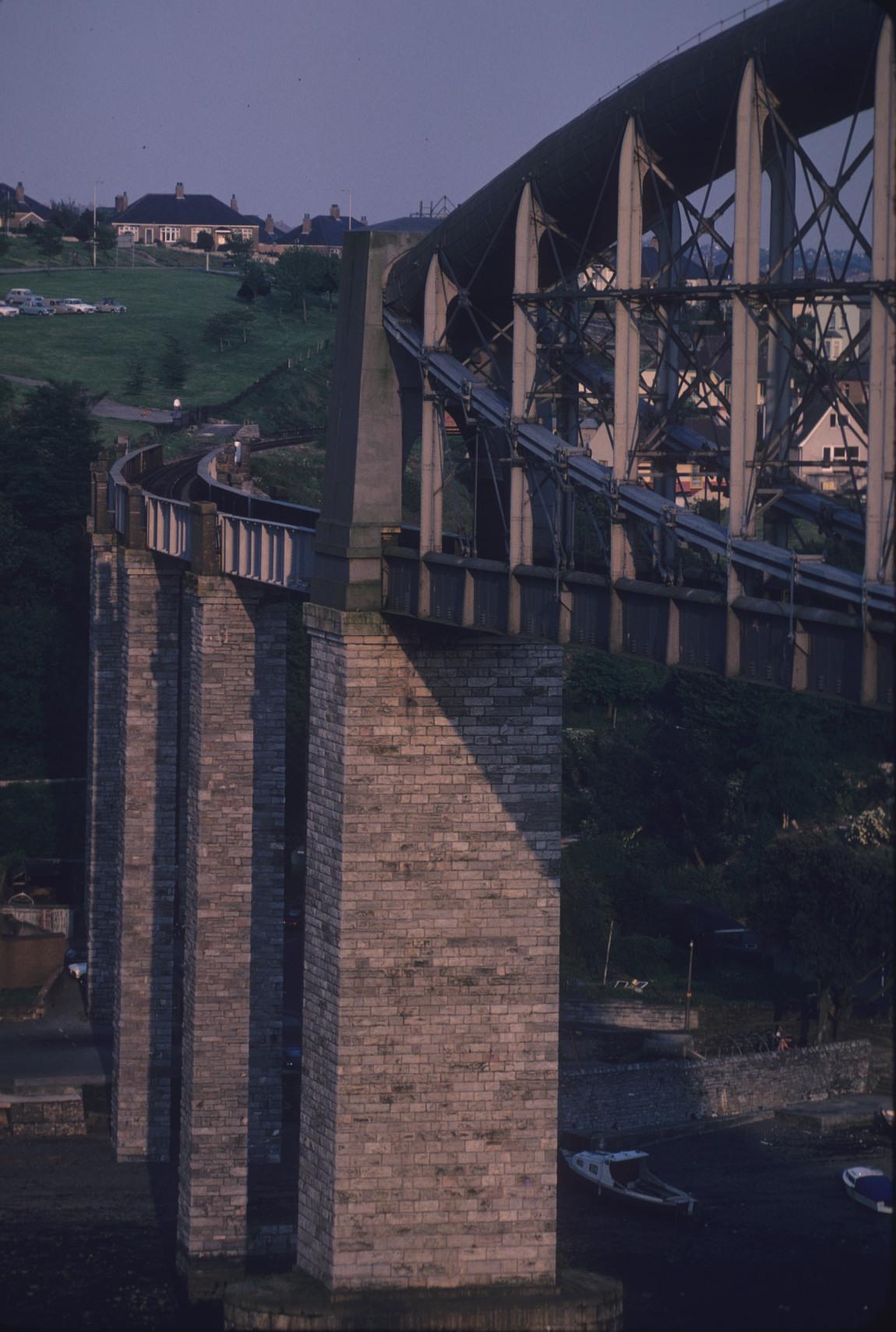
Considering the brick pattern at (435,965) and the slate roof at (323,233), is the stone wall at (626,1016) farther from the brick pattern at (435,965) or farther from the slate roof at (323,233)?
the slate roof at (323,233)

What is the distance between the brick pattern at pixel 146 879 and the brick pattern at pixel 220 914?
20.4 ft

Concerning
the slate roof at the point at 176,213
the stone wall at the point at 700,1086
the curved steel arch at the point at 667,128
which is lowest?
the stone wall at the point at 700,1086

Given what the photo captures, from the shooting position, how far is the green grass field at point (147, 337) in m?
108

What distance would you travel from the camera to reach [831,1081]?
49938 mm

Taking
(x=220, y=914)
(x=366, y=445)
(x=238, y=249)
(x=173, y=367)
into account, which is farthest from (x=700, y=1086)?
(x=238, y=249)

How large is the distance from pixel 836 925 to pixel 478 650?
26.7 metres

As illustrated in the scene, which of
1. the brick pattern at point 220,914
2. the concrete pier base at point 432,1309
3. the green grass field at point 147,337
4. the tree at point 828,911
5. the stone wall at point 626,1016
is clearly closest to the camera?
the concrete pier base at point 432,1309

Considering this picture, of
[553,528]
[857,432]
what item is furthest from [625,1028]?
[857,432]

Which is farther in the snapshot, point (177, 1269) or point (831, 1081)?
point (831, 1081)

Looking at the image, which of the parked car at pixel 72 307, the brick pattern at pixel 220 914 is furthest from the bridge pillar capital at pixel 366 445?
the parked car at pixel 72 307

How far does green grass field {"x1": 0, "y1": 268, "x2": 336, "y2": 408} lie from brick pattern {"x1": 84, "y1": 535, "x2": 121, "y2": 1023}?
54.7 meters

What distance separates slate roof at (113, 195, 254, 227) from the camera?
7328 inches

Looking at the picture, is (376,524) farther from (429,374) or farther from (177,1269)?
(177,1269)

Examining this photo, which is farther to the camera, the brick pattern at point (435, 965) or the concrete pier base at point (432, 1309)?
the brick pattern at point (435, 965)
